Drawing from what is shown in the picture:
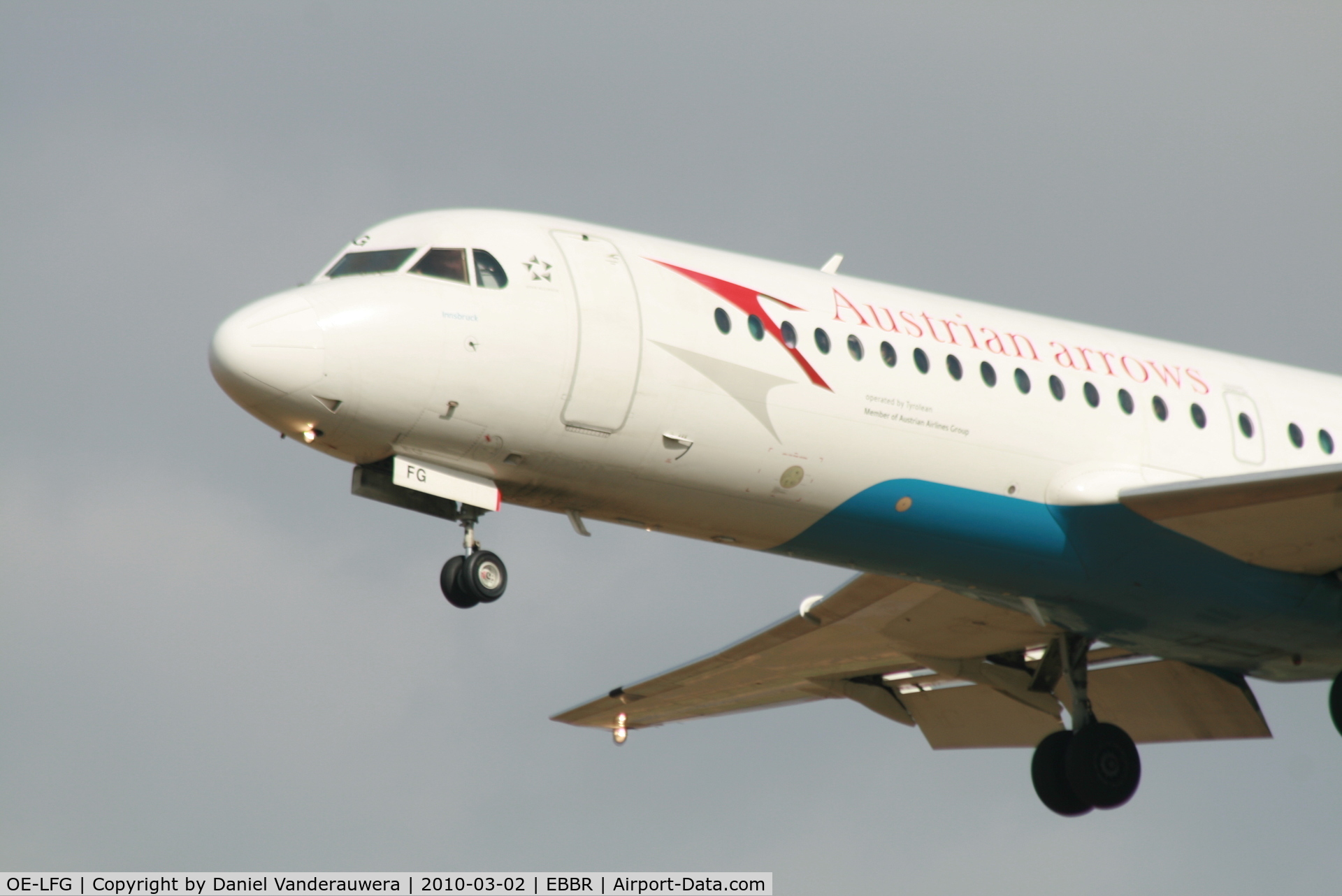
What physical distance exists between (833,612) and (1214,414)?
5.56m

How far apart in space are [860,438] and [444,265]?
475cm

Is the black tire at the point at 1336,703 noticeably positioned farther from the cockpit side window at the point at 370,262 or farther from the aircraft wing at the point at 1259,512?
the cockpit side window at the point at 370,262

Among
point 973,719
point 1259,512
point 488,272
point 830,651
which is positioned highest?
point 488,272

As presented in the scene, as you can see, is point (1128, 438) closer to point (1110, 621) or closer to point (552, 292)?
point (1110, 621)

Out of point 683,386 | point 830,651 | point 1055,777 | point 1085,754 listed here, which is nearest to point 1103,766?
point 1085,754

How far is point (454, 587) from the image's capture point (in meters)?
17.3

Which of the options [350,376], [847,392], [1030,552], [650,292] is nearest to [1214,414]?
[1030,552]

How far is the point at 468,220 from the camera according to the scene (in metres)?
18.4

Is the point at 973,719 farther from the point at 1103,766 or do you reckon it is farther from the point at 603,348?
the point at 603,348

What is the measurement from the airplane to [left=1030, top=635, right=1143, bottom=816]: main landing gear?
0.04 metres

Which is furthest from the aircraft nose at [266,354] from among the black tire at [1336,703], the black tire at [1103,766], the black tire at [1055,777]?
the black tire at [1336,703]

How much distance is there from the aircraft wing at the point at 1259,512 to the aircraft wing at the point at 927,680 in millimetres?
2887

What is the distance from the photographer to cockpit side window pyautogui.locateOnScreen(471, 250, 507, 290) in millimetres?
17734

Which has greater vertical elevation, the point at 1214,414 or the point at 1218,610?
the point at 1214,414
